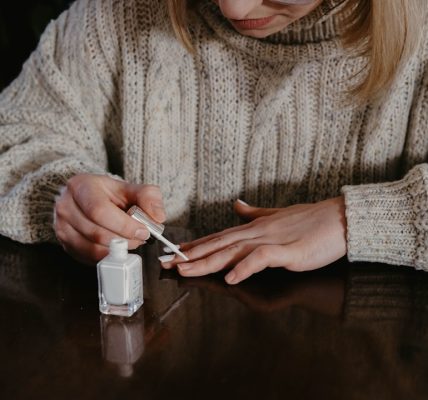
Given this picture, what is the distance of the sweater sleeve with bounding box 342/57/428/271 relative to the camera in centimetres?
80

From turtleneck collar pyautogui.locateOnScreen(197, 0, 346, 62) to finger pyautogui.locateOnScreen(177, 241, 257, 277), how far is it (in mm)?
350

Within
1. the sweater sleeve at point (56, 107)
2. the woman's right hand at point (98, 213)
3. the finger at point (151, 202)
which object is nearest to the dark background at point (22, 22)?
the sweater sleeve at point (56, 107)

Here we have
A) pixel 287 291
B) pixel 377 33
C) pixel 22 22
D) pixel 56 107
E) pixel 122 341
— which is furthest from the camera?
pixel 22 22

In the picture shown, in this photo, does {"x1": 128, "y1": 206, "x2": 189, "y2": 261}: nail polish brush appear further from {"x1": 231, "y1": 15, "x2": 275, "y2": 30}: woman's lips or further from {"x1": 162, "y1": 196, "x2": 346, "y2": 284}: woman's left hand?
{"x1": 231, "y1": 15, "x2": 275, "y2": 30}: woman's lips

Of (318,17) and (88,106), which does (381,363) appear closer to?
(318,17)

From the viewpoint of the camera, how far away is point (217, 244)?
2.65 ft

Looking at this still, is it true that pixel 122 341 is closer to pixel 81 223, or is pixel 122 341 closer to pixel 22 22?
pixel 81 223

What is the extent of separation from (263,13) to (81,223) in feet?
1.25

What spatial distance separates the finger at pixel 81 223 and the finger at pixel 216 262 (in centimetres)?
7

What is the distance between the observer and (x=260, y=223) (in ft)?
2.77

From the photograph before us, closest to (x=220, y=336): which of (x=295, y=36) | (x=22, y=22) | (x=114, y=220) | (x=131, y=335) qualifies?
(x=131, y=335)

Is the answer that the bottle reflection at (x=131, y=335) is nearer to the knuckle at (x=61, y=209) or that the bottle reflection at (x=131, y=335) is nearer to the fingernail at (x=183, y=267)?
the fingernail at (x=183, y=267)

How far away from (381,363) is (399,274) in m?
0.22

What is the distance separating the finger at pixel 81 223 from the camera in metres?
0.77
